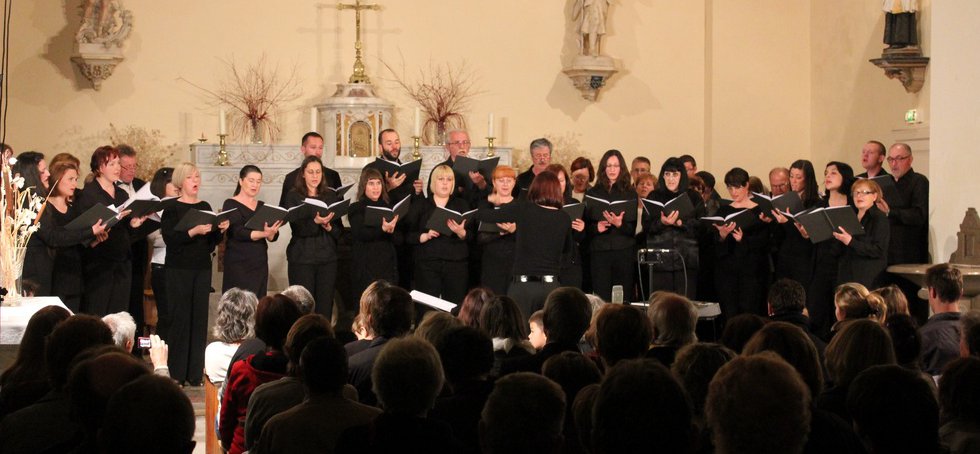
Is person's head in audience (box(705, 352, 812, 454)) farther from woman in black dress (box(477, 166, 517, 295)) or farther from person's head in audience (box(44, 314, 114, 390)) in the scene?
woman in black dress (box(477, 166, 517, 295))

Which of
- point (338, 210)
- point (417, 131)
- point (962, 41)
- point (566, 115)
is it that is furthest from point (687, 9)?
point (338, 210)

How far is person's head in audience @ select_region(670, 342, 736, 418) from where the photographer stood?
3.27 m

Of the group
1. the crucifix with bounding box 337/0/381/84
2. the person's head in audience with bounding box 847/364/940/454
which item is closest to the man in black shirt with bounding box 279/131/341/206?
the crucifix with bounding box 337/0/381/84

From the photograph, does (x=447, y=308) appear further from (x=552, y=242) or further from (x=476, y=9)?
(x=476, y=9)

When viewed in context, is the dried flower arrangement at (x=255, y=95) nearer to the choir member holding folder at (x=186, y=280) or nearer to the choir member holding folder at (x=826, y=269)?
the choir member holding folder at (x=186, y=280)

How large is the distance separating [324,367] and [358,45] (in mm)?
7517

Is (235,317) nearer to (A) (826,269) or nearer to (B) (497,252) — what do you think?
(B) (497,252)

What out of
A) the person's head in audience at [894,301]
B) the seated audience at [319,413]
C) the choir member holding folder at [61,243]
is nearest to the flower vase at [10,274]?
the choir member holding folder at [61,243]

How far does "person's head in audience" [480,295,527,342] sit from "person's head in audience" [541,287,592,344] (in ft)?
0.74

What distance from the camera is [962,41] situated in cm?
745

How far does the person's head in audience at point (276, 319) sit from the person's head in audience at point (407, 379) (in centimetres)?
122

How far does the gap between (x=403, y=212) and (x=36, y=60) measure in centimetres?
406

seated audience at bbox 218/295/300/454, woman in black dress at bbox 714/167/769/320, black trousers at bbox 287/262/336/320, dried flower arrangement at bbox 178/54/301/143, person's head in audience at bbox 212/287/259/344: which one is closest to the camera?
seated audience at bbox 218/295/300/454

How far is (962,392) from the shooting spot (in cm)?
307
